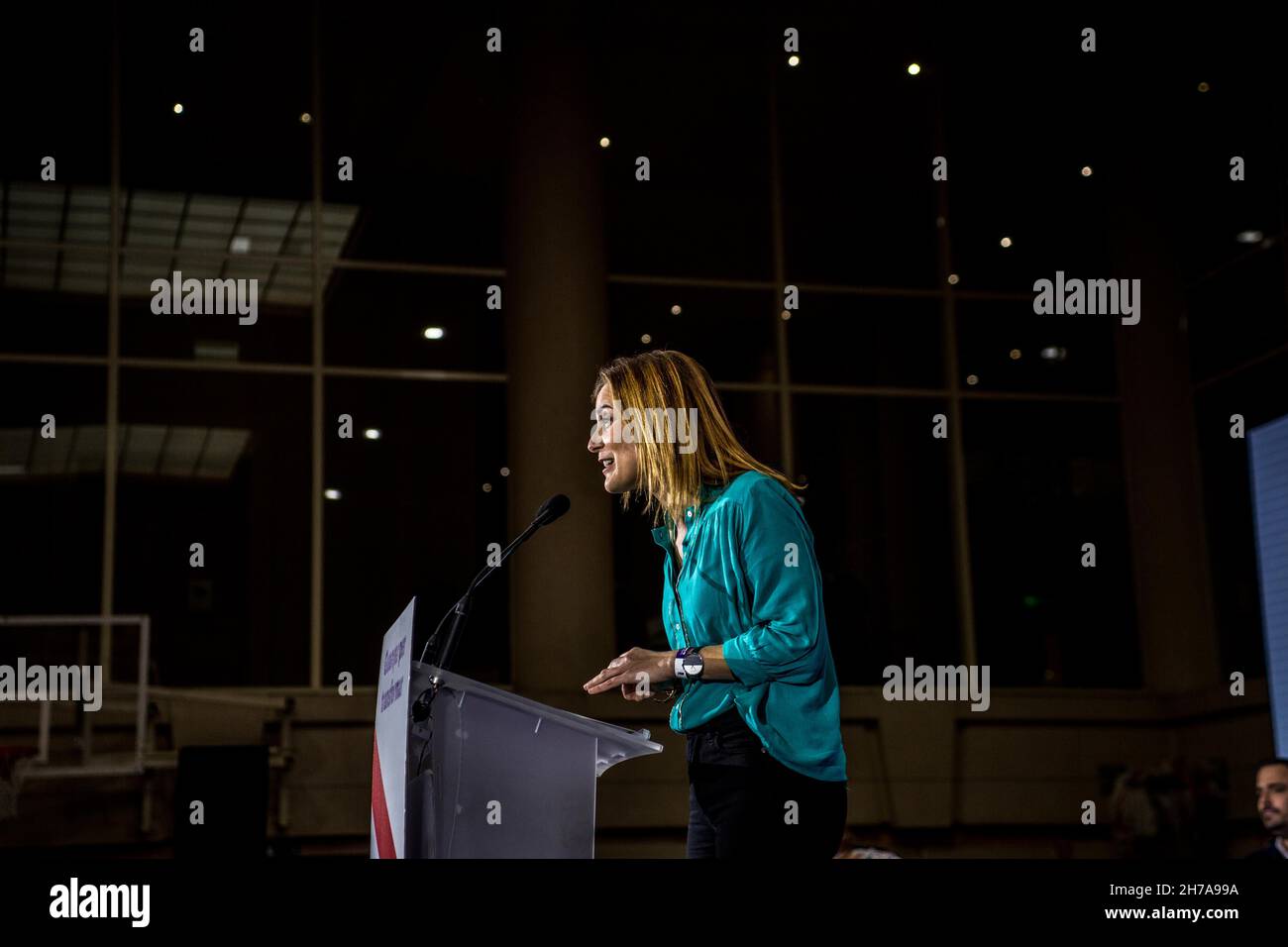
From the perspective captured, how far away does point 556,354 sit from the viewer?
Answer: 10797 millimetres

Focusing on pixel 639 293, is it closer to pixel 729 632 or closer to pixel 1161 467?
pixel 1161 467

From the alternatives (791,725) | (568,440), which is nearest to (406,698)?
(791,725)

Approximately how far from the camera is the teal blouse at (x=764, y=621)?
2.58 meters

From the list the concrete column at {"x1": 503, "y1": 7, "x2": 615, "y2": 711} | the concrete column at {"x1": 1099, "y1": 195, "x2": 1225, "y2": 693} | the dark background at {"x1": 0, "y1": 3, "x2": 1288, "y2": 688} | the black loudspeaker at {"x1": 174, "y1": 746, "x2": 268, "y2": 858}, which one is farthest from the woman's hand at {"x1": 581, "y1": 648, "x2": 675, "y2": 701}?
the concrete column at {"x1": 1099, "y1": 195, "x2": 1225, "y2": 693}

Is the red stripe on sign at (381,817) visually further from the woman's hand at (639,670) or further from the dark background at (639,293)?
the dark background at (639,293)

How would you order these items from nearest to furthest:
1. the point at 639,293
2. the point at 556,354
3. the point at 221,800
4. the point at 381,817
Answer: the point at 381,817, the point at 221,800, the point at 556,354, the point at 639,293

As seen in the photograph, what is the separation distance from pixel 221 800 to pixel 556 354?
642 cm

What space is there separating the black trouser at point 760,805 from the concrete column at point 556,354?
762cm

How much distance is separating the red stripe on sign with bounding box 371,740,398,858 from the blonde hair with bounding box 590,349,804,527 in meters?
0.85

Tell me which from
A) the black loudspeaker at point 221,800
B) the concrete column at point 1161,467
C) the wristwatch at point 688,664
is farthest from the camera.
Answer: the concrete column at point 1161,467

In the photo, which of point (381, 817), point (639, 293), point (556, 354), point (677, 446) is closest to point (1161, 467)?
point (639, 293)

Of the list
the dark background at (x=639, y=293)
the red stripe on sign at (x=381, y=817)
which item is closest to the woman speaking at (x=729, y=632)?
the red stripe on sign at (x=381, y=817)

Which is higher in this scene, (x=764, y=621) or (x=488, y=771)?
(x=764, y=621)
